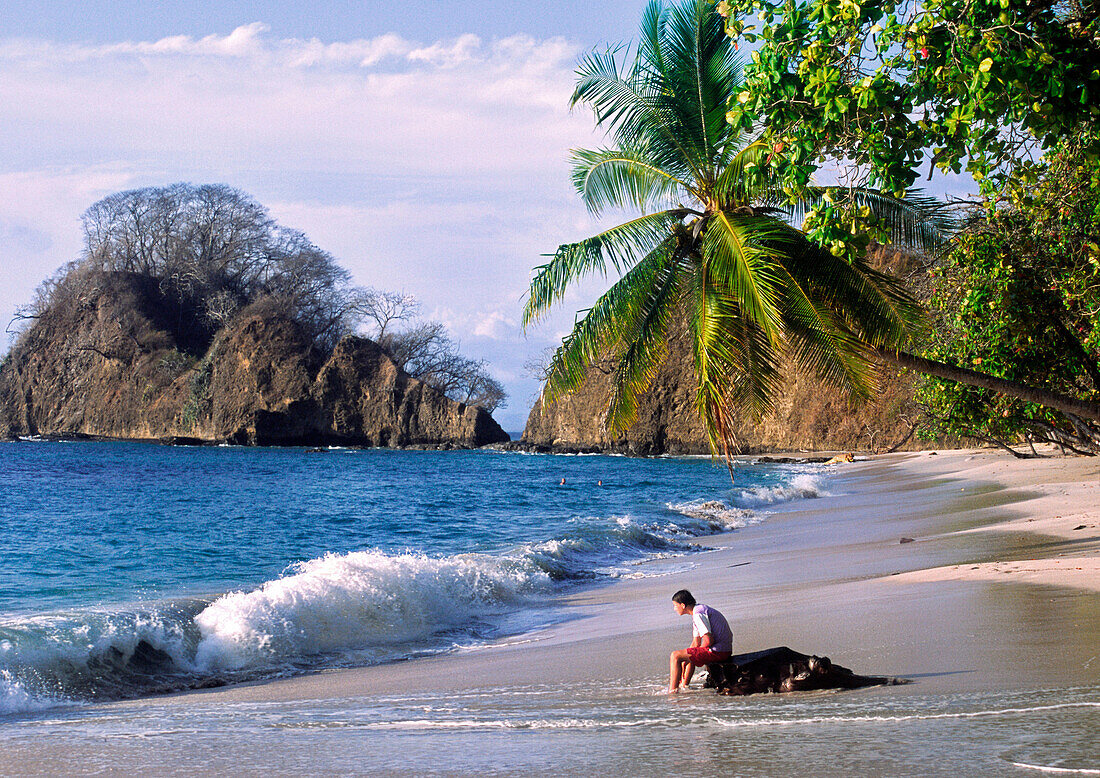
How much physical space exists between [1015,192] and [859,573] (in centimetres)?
506

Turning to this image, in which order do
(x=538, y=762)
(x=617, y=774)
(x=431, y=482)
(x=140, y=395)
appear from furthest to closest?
(x=140, y=395)
(x=431, y=482)
(x=538, y=762)
(x=617, y=774)

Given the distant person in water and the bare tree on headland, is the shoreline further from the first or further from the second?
the bare tree on headland

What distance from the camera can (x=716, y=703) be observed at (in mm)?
5203

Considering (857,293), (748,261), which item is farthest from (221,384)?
(748,261)

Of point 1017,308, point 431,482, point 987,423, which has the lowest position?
point 431,482

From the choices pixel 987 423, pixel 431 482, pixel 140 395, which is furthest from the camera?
pixel 140 395

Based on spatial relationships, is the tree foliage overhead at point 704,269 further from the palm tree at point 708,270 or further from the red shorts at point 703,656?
the red shorts at point 703,656

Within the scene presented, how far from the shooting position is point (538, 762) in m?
4.11

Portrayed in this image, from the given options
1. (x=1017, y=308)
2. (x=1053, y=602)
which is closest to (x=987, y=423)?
(x=1017, y=308)

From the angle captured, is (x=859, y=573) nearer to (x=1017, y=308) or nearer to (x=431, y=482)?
(x=1017, y=308)

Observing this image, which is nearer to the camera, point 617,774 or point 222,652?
point 617,774

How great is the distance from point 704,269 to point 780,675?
5028mm

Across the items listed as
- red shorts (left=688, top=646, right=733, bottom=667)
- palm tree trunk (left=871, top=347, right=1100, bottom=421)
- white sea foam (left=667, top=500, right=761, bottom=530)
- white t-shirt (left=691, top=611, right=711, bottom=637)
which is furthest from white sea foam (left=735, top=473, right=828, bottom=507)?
red shorts (left=688, top=646, right=733, bottom=667)

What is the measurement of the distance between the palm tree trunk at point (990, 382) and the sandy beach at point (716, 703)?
157 centimetres
